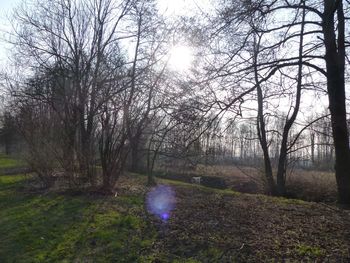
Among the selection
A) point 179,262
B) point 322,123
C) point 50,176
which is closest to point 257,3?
point 179,262

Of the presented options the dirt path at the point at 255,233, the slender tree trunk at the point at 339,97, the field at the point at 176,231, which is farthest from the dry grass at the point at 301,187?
the dirt path at the point at 255,233

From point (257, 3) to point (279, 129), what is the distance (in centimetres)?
1101

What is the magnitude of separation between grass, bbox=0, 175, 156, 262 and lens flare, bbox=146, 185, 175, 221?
33cm

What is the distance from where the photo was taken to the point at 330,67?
29.3ft

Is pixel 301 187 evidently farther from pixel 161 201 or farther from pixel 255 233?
pixel 255 233

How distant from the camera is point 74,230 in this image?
6.82 meters

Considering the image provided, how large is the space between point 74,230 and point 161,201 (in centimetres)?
279

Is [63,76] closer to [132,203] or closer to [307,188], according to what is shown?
[132,203]

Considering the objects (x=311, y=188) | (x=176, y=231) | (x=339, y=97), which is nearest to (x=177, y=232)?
(x=176, y=231)

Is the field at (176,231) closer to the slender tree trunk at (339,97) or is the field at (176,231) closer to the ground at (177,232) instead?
the ground at (177,232)

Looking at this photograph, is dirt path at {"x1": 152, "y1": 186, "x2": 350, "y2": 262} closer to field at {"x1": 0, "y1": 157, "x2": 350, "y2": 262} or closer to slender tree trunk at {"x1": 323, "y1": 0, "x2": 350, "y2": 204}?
field at {"x1": 0, "y1": 157, "x2": 350, "y2": 262}

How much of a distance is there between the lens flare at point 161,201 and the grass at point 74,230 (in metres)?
0.33

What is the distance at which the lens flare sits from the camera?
25.7ft

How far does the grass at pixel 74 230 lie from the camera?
5633 millimetres
